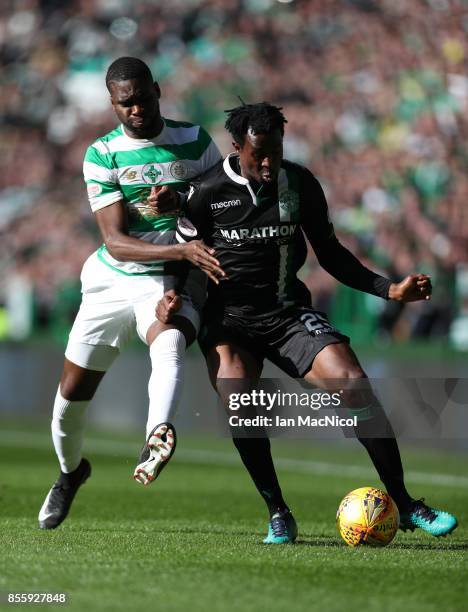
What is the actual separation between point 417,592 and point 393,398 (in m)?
13.1

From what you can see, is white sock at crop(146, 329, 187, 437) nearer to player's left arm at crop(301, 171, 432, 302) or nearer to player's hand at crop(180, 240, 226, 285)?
player's hand at crop(180, 240, 226, 285)

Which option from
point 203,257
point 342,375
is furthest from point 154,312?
point 342,375

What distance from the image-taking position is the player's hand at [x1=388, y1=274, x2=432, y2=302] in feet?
25.6

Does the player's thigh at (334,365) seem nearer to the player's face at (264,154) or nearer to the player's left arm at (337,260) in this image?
the player's left arm at (337,260)

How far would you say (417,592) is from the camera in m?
6.24

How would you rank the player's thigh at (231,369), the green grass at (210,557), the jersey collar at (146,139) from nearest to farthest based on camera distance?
1. the green grass at (210,557)
2. the player's thigh at (231,369)
3. the jersey collar at (146,139)

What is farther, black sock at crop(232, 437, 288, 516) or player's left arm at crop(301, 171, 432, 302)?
black sock at crop(232, 437, 288, 516)

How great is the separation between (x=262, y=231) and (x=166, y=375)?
980mm

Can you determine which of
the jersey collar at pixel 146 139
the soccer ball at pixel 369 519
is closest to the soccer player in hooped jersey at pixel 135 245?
the jersey collar at pixel 146 139

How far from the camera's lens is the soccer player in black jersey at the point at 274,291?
7879mm

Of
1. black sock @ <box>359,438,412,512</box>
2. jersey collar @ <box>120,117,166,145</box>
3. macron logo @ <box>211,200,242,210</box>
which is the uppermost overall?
jersey collar @ <box>120,117,166,145</box>

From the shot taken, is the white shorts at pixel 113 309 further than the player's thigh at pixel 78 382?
No

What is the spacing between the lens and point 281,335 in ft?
26.7

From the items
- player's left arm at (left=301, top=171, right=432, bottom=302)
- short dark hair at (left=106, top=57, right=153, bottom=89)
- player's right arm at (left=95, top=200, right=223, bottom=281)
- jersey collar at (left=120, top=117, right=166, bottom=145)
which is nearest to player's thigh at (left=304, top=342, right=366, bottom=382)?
player's left arm at (left=301, top=171, right=432, bottom=302)
